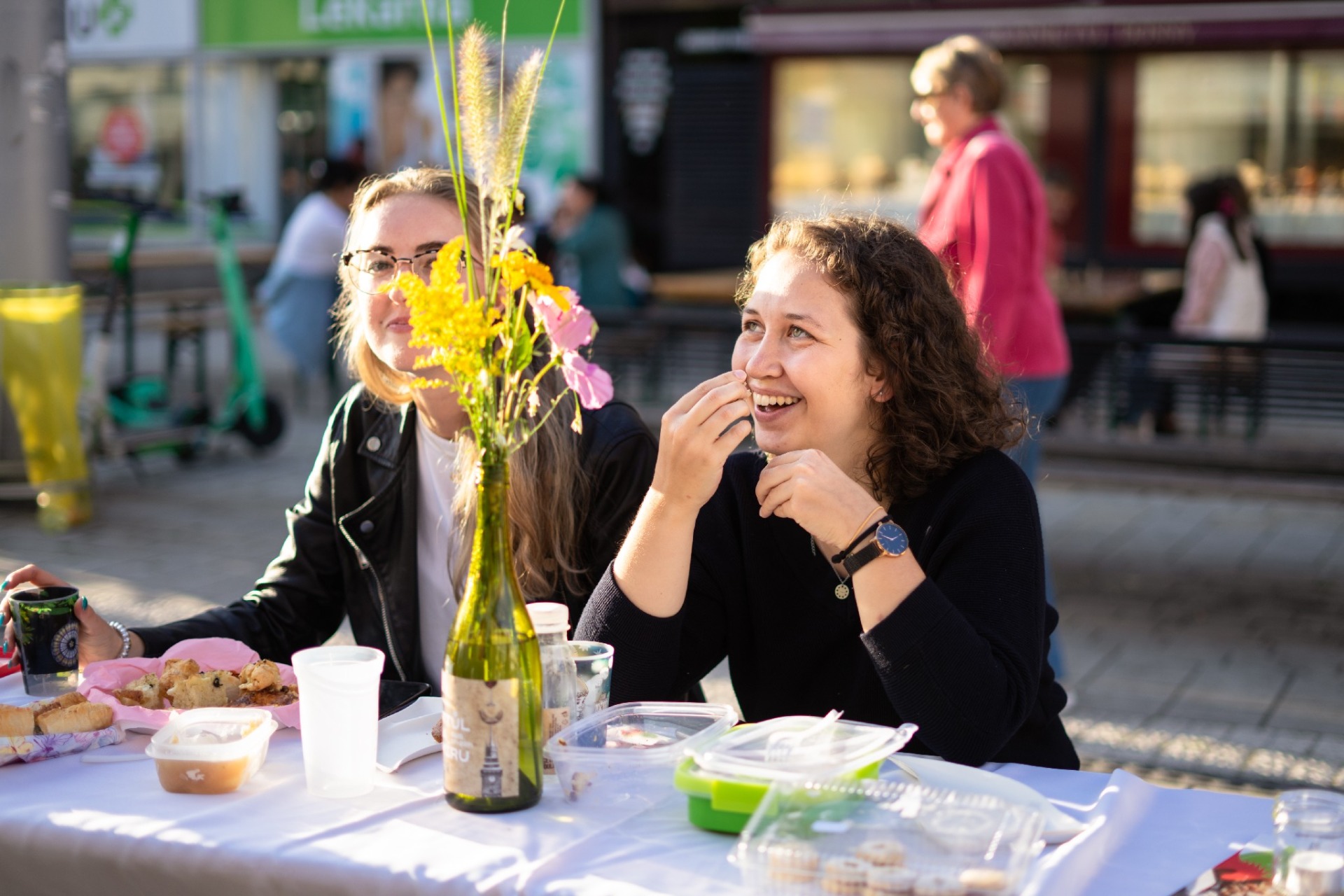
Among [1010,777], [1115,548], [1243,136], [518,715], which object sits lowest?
[1115,548]

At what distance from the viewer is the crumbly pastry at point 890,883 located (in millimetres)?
1438

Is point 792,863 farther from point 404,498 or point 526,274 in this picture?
point 404,498

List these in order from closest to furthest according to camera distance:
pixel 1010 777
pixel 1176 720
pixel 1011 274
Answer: pixel 1010 777
pixel 1176 720
pixel 1011 274

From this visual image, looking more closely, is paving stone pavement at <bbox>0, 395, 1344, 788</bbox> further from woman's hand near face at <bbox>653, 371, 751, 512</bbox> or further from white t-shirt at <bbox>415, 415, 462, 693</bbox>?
woman's hand near face at <bbox>653, 371, 751, 512</bbox>

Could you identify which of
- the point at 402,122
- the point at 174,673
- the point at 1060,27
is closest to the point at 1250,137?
the point at 1060,27

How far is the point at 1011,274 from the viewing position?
491cm

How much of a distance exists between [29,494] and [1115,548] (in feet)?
17.1

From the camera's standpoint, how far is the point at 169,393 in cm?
873

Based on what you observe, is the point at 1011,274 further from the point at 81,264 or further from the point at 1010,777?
the point at 81,264

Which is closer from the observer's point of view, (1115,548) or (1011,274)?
(1011,274)

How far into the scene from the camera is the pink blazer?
16.1 feet

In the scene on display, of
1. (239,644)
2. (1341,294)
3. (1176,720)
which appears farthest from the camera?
(1341,294)

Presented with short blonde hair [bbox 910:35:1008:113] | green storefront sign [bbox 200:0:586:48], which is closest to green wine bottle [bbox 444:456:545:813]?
short blonde hair [bbox 910:35:1008:113]

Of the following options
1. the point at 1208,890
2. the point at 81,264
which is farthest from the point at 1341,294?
the point at 1208,890
